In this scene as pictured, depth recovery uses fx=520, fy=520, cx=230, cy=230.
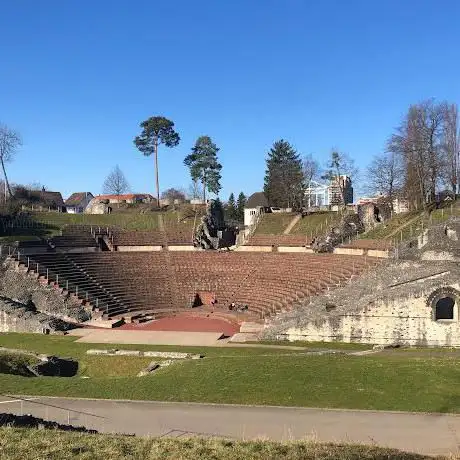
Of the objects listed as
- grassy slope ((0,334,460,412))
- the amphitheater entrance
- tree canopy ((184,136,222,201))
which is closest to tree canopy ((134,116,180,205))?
tree canopy ((184,136,222,201))

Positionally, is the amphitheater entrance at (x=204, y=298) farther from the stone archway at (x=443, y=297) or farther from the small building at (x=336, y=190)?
the small building at (x=336, y=190)

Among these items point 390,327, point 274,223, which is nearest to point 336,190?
point 274,223

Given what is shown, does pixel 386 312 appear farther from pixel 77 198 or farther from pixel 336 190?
pixel 77 198

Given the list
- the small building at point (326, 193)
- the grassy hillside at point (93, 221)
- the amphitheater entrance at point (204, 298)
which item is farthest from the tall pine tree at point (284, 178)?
→ the amphitheater entrance at point (204, 298)

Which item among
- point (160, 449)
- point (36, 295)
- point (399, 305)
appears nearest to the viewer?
point (160, 449)

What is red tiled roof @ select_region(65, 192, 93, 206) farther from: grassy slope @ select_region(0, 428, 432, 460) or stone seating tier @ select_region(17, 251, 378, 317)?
grassy slope @ select_region(0, 428, 432, 460)

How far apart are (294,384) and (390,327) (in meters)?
10.3

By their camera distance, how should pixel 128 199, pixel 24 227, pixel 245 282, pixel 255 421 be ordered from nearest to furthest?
pixel 255 421, pixel 245 282, pixel 24 227, pixel 128 199

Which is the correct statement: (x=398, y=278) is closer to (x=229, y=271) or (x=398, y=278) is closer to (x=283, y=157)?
(x=229, y=271)

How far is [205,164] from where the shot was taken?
217ft

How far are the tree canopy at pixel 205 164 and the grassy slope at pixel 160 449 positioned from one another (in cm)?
5650

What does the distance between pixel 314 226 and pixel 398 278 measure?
869 inches

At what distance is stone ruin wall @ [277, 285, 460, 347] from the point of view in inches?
981

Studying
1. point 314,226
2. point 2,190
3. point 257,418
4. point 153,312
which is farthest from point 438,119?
point 2,190
